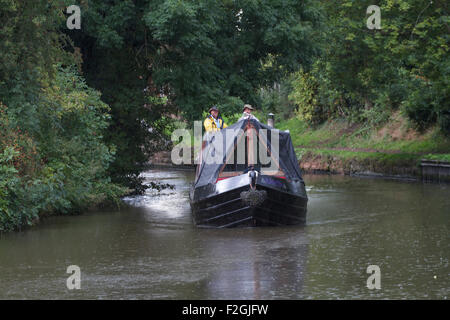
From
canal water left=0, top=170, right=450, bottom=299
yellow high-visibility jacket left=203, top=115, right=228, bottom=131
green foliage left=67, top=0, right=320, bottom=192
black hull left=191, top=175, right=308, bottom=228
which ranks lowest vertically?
canal water left=0, top=170, right=450, bottom=299

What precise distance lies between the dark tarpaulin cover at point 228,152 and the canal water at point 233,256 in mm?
1213

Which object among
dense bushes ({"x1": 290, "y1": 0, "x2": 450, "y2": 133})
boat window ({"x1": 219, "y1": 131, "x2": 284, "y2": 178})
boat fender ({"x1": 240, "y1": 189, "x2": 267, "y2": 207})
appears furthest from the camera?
dense bushes ({"x1": 290, "y1": 0, "x2": 450, "y2": 133})

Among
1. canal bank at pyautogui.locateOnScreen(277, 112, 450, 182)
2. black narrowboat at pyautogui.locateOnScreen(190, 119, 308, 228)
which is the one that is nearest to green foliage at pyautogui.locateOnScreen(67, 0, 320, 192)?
black narrowboat at pyautogui.locateOnScreen(190, 119, 308, 228)

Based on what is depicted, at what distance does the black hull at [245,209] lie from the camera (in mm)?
17547

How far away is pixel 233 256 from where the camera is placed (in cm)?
1418

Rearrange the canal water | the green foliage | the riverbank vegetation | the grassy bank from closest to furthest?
the canal water, the riverbank vegetation, the green foliage, the grassy bank

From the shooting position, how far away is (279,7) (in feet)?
84.8

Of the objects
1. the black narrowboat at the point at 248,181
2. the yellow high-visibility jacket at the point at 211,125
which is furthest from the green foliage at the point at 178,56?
the black narrowboat at the point at 248,181

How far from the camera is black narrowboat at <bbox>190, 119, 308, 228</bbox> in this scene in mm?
17500

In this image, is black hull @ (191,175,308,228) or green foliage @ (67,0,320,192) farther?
green foliage @ (67,0,320,192)

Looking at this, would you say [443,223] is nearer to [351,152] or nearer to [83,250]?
[83,250]

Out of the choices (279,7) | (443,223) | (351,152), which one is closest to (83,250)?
(443,223)

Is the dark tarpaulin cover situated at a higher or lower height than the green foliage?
lower

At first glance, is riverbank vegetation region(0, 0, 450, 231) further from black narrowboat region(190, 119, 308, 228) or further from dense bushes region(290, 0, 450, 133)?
black narrowboat region(190, 119, 308, 228)
